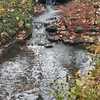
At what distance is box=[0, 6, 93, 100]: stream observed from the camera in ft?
38.1

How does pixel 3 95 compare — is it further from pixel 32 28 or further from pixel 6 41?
pixel 32 28

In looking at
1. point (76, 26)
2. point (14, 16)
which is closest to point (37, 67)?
point (14, 16)

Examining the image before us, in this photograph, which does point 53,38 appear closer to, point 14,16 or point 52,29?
point 52,29

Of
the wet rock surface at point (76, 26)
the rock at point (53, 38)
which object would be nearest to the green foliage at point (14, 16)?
the wet rock surface at point (76, 26)

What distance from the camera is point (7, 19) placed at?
17906mm

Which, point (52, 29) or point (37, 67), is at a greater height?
point (52, 29)

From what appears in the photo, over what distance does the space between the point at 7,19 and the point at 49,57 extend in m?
3.80

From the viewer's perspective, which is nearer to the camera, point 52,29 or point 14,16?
point 52,29

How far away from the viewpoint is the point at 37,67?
551 inches

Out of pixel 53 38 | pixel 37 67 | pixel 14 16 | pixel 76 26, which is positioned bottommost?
pixel 37 67

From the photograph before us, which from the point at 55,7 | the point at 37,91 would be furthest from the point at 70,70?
the point at 55,7

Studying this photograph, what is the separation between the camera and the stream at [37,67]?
11.6 meters

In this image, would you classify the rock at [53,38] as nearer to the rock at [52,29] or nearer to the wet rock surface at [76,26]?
the wet rock surface at [76,26]

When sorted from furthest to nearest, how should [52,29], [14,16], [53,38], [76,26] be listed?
[76,26]
[14,16]
[52,29]
[53,38]
